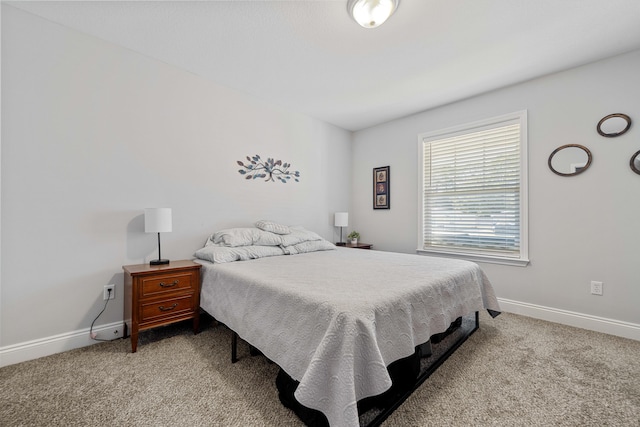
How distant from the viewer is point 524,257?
274cm

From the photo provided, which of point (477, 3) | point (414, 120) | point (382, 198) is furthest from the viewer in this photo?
point (382, 198)

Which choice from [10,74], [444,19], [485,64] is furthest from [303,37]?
[10,74]

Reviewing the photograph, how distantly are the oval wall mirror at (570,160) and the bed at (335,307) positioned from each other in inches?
54.0

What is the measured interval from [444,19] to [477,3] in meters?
0.21

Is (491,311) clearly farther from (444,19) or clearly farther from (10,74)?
(10,74)

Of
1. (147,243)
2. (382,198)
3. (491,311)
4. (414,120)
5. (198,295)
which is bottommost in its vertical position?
(491,311)

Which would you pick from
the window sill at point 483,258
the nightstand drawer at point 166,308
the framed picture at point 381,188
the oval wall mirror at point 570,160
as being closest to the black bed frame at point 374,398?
the nightstand drawer at point 166,308

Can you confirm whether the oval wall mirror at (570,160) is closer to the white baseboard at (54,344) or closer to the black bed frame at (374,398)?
the black bed frame at (374,398)

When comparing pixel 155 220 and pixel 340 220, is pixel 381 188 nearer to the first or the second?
pixel 340 220

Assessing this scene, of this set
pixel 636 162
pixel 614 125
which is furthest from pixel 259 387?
pixel 614 125

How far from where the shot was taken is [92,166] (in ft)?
6.94

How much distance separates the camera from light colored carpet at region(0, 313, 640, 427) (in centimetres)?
133

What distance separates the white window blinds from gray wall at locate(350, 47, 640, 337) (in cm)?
15

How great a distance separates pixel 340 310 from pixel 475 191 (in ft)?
8.87
